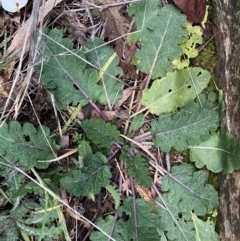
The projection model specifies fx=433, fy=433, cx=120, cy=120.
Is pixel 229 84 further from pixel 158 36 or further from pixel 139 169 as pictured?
pixel 139 169

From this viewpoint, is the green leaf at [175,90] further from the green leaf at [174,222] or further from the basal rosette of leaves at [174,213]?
the green leaf at [174,222]

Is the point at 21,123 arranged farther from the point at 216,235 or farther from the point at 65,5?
the point at 216,235

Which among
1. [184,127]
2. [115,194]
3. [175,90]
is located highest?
[175,90]

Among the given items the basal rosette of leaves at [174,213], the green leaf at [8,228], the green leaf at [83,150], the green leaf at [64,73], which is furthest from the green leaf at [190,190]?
the green leaf at [8,228]

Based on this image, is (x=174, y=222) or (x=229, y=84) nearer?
(x=229, y=84)

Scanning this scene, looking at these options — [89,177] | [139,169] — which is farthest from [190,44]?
[89,177]

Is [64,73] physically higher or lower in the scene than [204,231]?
higher

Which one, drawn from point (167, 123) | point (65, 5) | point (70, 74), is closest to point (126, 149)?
point (167, 123)
